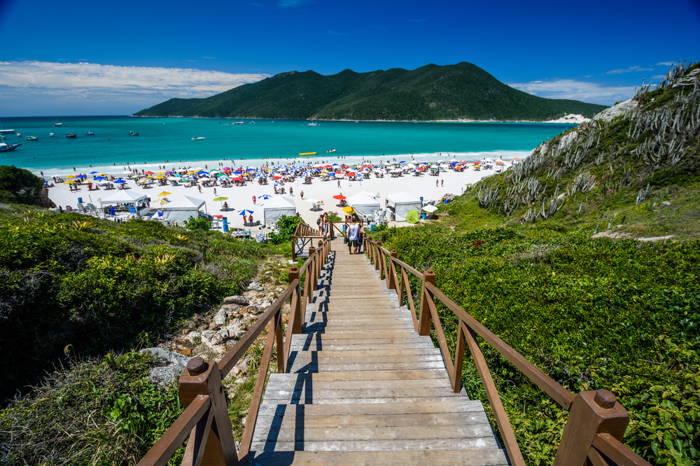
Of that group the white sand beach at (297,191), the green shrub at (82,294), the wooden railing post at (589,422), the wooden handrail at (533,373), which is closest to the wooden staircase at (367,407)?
the wooden handrail at (533,373)

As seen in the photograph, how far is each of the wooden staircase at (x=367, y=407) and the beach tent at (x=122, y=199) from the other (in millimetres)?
29380

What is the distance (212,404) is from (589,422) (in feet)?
6.31

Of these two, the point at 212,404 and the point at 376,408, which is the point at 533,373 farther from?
the point at 212,404

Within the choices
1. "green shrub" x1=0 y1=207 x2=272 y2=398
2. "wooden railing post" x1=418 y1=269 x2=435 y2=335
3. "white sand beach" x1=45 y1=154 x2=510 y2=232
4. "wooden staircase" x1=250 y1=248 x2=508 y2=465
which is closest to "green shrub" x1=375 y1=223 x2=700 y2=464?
"wooden railing post" x1=418 y1=269 x2=435 y2=335

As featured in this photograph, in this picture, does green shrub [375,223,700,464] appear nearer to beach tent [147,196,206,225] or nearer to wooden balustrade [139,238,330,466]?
wooden balustrade [139,238,330,466]

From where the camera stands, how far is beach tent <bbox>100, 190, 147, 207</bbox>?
90.6ft

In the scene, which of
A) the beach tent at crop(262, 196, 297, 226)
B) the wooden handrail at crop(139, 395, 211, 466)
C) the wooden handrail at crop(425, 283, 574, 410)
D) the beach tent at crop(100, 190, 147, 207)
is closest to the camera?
the wooden handrail at crop(139, 395, 211, 466)

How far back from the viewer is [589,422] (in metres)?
1.50

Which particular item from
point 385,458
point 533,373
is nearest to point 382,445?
point 385,458

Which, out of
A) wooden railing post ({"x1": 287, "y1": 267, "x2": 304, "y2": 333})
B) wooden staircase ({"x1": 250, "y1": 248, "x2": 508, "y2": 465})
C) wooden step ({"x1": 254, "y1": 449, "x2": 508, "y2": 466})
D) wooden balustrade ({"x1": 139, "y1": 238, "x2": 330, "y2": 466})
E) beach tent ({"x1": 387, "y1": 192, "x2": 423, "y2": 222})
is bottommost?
beach tent ({"x1": 387, "y1": 192, "x2": 423, "y2": 222})

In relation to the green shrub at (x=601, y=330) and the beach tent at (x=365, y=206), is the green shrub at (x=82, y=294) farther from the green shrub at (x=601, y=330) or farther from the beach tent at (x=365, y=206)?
the beach tent at (x=365, y=206)

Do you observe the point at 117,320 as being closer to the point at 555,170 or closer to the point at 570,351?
the point at 570,351

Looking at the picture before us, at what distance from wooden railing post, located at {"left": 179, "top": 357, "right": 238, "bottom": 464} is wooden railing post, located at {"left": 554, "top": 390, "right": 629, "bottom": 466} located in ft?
6.13

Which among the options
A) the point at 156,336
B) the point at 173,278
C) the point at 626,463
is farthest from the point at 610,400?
the point at 173,278
